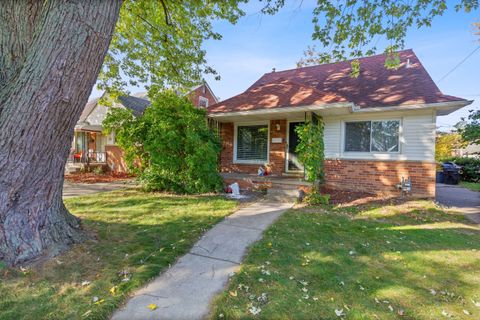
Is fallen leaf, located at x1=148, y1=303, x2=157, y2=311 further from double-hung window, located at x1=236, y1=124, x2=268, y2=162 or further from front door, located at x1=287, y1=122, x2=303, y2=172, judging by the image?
double-hung window, located at x1=236, y1=124, x2=268, y2=162

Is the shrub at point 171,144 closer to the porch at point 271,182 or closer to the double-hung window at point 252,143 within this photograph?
the porch at point 271,182

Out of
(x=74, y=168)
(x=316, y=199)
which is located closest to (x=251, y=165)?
(x=316, y=199)

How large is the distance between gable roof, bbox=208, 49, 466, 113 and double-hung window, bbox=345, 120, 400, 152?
71cm

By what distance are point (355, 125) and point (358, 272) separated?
654 cm

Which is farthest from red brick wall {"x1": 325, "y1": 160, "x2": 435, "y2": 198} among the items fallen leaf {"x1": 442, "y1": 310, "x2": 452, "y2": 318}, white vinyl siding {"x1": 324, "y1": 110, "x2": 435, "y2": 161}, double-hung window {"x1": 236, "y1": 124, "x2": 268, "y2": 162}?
fallen leaf {"x1": 442, "y1": 310, "x2": 452, "y2": 318}

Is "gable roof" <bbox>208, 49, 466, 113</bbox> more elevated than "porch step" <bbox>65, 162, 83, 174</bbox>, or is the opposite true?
"gable roof" <bbox>208, 49, 466, 113</bbox>

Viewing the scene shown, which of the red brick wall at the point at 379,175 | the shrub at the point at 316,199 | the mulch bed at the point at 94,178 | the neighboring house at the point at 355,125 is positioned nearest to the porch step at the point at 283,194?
the shrub at the point at 316,199

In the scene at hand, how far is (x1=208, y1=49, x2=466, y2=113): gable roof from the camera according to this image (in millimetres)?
7538

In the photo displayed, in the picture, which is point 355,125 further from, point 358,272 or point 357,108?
point 358,272

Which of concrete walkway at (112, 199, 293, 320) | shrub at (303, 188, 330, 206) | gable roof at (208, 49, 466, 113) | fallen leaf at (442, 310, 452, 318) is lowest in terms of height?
fallen leaf at (442, 310, 452, 318)

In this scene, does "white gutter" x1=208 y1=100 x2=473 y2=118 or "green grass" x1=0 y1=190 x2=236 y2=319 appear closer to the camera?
"green grass" x1=0 y1=190 x2=236 y2=319

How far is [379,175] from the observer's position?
313 inches

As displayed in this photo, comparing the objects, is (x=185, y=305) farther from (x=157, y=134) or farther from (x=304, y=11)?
(x=304, y=11)

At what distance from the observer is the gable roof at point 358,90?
7538 millimetres
